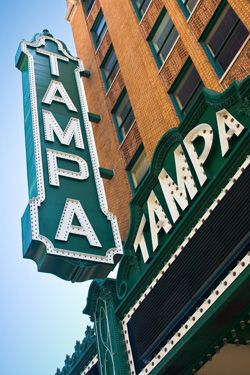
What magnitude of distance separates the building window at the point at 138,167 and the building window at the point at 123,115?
165cm

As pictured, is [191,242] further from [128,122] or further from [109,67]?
[109,67]

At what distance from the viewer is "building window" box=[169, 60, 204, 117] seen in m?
14.3

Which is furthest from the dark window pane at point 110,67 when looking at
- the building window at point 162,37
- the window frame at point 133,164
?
the window frame at point 133,164

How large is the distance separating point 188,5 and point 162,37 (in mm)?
1441

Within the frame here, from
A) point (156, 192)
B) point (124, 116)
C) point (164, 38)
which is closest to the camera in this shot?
point (156, 192)

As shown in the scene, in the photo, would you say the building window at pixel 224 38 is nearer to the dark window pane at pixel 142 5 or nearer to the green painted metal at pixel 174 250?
the green painted metal at pixel 174 250

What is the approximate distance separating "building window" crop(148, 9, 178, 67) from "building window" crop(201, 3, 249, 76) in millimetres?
2122

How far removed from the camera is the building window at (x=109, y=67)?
65.9ft

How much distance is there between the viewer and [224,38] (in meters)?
13.4

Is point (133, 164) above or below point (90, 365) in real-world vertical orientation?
above

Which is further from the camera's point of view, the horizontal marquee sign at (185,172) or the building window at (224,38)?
the building window at (224,38)

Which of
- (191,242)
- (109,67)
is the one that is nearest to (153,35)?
(109,67)

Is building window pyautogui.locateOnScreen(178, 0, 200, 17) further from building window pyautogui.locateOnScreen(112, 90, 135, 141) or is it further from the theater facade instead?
building window pyautogui.locateOnScreen(112, 90, 135, 141)

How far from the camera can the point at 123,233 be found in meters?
15.3
